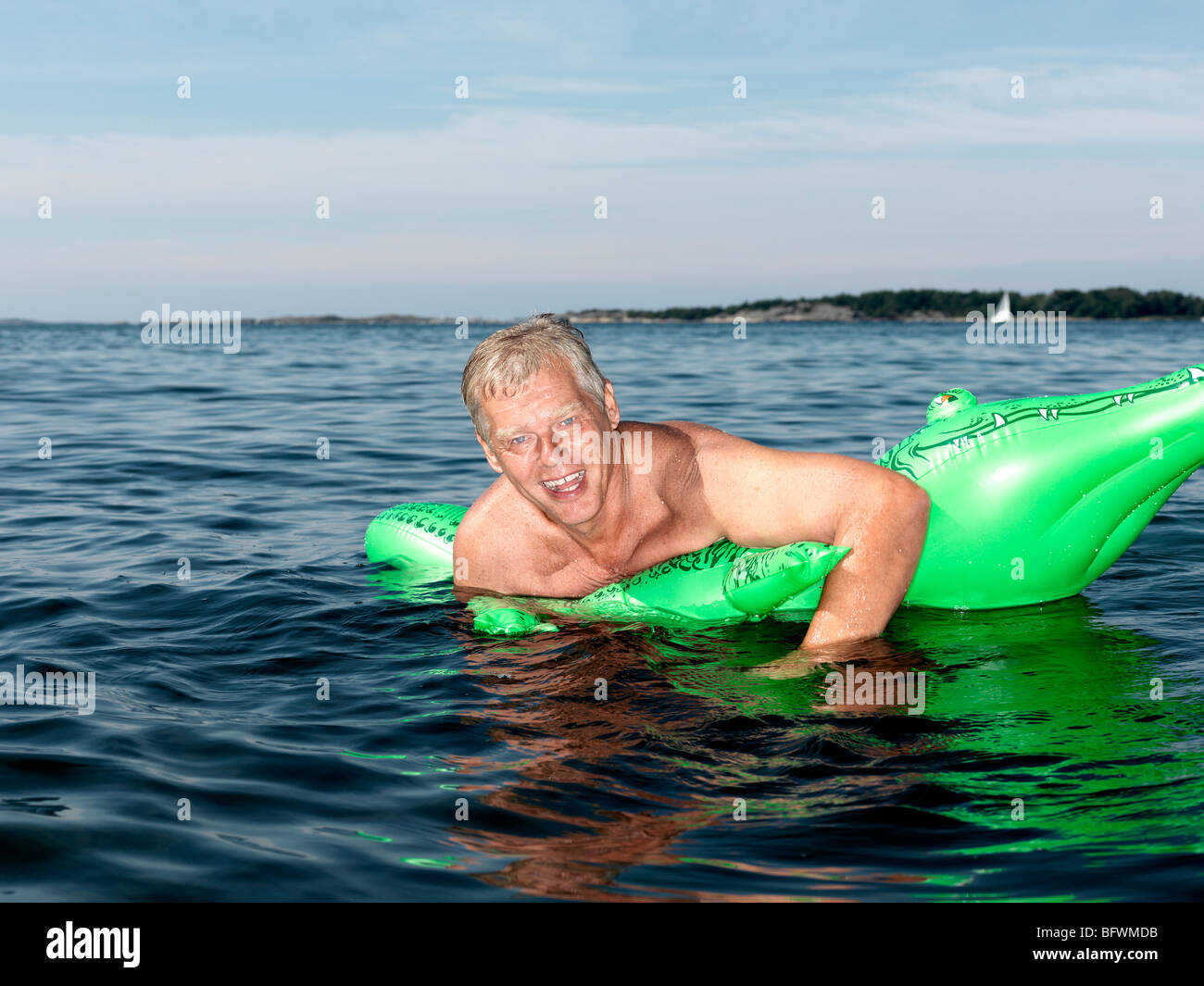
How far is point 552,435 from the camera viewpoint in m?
4.88

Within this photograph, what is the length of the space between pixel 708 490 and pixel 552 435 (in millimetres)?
851

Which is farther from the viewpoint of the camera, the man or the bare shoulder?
the bare shoulder

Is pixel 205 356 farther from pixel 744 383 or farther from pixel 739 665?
pixel 739 665

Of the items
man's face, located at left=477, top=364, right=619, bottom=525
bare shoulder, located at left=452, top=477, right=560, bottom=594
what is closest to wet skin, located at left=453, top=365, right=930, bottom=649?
man's face, located at left=477, top=364, right=619, bottom=525

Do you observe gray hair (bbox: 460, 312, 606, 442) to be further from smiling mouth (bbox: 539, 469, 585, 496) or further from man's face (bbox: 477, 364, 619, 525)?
smiling mouth (bbox: 539, 469, 585, 496)

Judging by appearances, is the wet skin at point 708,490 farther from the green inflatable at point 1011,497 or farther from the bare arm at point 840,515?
the green inflatable at point 1011,497

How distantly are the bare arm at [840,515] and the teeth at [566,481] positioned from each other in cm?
63

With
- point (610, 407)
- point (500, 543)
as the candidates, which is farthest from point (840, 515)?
point (500, 543)

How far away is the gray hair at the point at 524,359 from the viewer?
15.9 feet

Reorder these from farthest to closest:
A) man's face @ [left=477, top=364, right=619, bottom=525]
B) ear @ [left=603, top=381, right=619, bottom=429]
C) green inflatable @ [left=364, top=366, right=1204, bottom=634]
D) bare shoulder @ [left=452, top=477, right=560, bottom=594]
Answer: bare shoulder @ [left=452, top=477, right=560, bottom=594], green inflatable @ [left=364, top=366, right=1204, bottom=634], ear @ [left=603, top=381, right=619, bottom=429], man's face @ [left=477, top=364, right=619, bottom=525]

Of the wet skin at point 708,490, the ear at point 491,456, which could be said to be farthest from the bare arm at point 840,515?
the ear at point 491,456

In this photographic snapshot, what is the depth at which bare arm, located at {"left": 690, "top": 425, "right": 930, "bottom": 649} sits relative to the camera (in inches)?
194

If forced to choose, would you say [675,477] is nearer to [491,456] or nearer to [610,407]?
[610,407]
